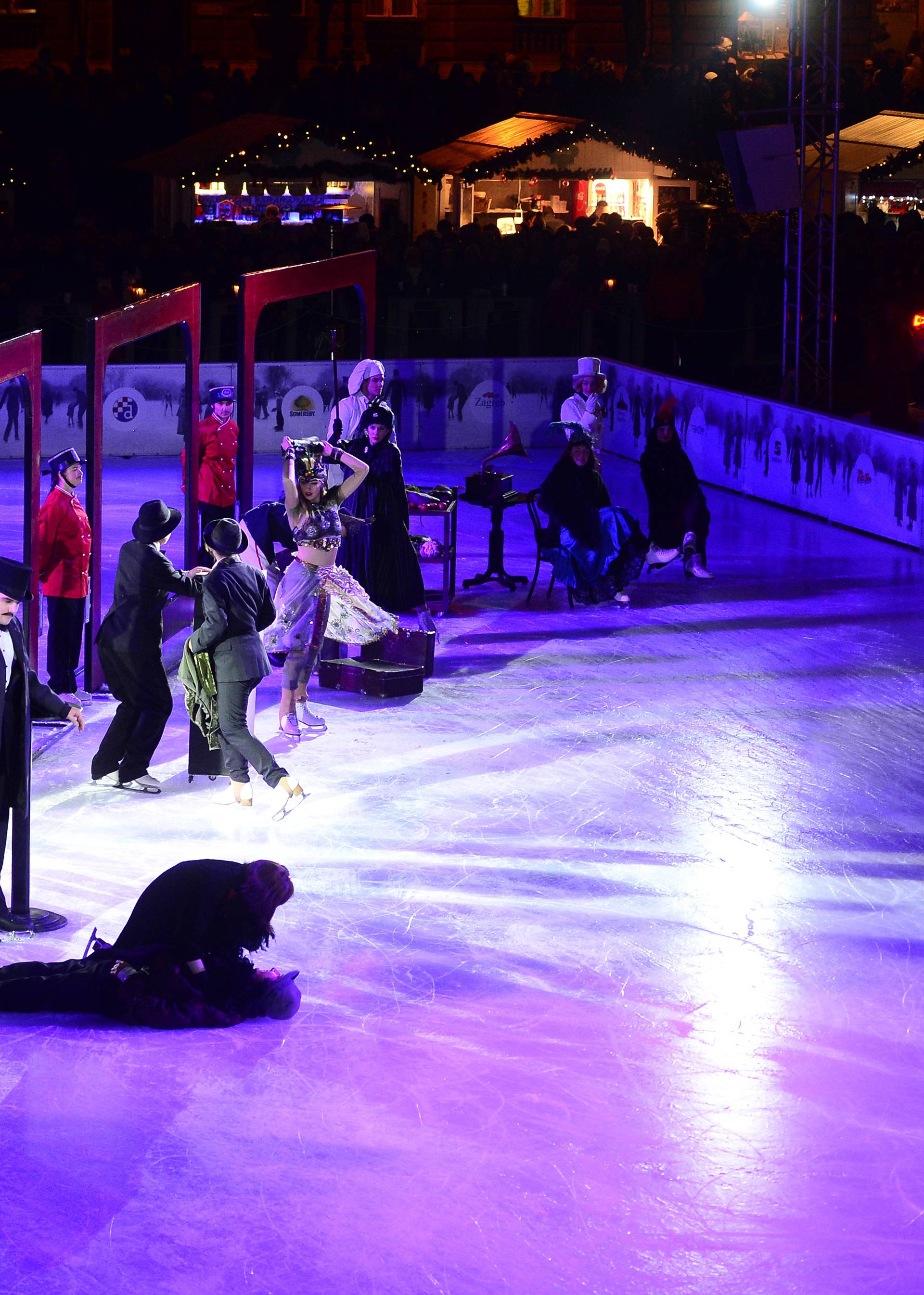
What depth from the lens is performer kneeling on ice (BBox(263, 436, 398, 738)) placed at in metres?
9.60

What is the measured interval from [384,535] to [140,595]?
367 centimetres

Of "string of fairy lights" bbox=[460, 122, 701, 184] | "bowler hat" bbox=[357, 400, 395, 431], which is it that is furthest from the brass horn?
"string of fairy lights" bbox=[460, 122, 701, 184]

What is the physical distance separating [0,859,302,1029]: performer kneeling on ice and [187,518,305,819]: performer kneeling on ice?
82.5 inches

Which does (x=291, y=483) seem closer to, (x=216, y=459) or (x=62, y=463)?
(x=62, y=463)

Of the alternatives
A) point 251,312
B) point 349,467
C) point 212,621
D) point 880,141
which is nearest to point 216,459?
point 251,312

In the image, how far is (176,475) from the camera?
1822 cm

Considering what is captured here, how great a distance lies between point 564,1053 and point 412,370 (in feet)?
49.4

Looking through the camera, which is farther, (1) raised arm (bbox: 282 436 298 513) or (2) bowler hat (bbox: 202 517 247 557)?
(1) raised arm (bbox: 282 436 298 513)

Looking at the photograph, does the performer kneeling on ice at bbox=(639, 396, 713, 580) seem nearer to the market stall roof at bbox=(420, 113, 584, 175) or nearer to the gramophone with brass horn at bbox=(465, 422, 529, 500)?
the gramophone with brass horn at bbox=(465, 422, 529, 500)

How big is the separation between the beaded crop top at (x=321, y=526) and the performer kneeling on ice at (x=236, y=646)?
47.4 inches

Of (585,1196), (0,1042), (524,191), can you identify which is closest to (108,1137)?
(0,1042)

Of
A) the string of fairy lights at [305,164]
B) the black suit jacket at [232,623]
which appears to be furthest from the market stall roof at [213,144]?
the black suit jacket at [232,623]

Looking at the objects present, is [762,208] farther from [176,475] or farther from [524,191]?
[524,191]

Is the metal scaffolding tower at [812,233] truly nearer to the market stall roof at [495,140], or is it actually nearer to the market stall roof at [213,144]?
the market stall roof at [495,140]
